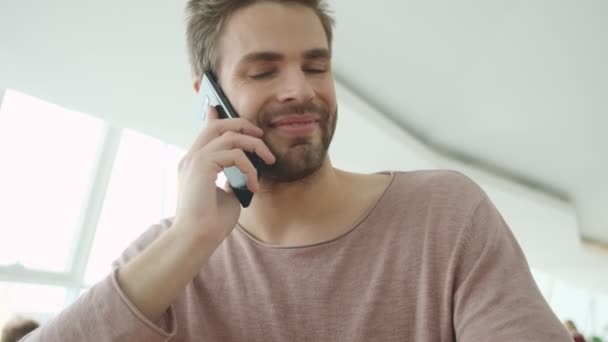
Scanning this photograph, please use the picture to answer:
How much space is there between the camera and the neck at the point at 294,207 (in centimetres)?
94

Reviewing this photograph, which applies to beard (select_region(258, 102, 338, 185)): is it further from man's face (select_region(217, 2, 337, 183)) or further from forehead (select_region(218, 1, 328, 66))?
forehead (select_region(218, 1, 328, 66))

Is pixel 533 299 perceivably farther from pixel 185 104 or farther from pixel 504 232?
pixel 185 104

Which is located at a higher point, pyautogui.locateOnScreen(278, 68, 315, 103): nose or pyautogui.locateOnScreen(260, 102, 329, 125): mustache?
pyautogui.locateOnScreen(278, 68, 315, 103): nose

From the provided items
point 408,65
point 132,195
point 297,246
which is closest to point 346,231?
point 297,246

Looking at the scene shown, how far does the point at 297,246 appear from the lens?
88cm

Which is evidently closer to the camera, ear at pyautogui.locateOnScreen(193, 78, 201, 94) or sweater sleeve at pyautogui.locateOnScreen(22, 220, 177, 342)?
sweater sleeve at pyautogui.locateOnScreen(22, 220, 177, 342)

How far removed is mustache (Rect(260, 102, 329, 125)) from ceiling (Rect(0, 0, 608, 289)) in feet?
7.04

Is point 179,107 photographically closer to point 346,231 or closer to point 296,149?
point 296,149

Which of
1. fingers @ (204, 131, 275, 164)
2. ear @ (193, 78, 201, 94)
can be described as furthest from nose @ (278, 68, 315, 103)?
ear @ (193, 78, 201, 94)

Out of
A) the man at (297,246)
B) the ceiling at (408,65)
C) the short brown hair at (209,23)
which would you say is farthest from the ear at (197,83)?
the ceiling at (408,65)

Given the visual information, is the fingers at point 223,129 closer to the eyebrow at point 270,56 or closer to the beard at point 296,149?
the beard at point 296,149

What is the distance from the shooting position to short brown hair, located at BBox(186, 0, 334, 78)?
110 centimetres

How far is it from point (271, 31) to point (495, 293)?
65cm

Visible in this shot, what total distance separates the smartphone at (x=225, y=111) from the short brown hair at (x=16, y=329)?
188 cm
